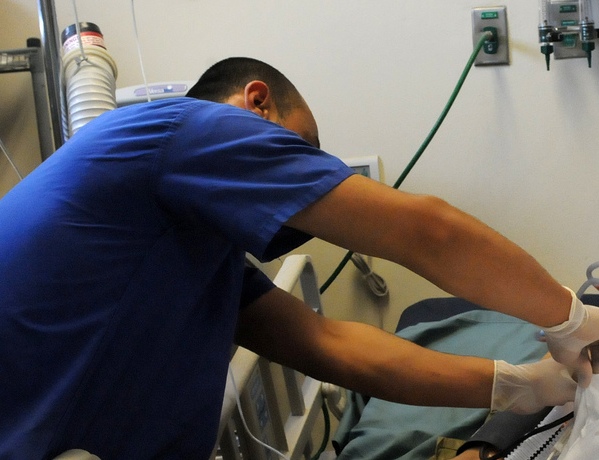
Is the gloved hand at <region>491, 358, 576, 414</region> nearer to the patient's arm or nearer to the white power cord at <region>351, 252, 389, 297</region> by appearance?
the patient's arm

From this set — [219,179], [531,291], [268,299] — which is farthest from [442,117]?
[219,179]

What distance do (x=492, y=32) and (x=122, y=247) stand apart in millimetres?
1314

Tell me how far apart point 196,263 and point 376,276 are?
3.79 feet

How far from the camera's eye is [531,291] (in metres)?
0.96

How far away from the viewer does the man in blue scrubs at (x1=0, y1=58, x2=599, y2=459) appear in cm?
89

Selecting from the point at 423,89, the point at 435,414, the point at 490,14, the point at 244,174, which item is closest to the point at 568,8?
the point at 490,14

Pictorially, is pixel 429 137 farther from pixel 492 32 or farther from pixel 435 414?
pixel 435 414

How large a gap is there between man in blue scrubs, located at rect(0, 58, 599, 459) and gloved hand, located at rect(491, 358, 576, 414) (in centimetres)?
13

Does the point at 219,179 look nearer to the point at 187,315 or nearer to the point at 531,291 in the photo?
the point at 187,315

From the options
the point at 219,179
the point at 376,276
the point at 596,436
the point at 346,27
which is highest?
the point at 346,27

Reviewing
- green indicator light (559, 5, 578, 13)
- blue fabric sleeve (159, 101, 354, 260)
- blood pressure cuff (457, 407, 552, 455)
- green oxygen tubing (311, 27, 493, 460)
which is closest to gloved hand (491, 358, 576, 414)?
blood pressure cuff (457, 407, 552, 455)

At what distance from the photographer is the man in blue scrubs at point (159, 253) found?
2.91 ft

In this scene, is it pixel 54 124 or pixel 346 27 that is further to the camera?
pixel 346 27

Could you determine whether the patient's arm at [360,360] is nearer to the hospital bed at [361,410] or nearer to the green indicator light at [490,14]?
the hospital bed at [361,410]
